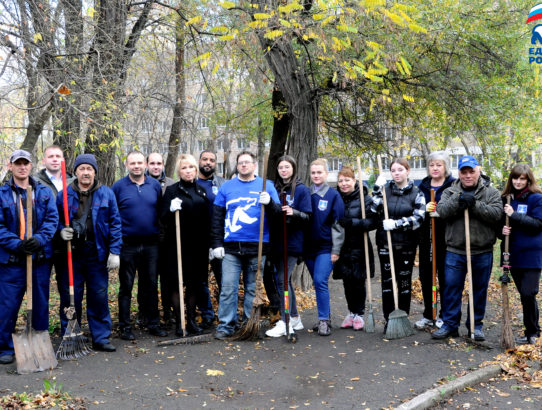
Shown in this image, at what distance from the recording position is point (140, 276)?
257 inches

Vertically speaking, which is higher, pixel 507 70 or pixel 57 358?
pixel 507 70

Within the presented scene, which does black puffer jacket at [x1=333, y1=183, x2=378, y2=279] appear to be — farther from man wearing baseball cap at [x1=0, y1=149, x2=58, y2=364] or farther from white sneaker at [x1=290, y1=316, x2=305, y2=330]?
man wearing baseball cap at [x1=0, y1=149, x2=58, y2=364]

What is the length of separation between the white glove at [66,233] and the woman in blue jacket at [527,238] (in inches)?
190

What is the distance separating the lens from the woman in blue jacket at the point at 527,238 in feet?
19.5

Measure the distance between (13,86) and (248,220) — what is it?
4.91m

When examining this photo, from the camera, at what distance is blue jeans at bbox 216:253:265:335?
20.8 feet

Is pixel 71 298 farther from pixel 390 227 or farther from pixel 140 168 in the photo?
pixel 390 227

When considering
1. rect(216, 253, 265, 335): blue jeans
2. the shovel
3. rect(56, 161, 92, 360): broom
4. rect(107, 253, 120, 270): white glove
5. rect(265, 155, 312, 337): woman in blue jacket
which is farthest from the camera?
rect(265, 155, 312, 337): woman in blue jacket

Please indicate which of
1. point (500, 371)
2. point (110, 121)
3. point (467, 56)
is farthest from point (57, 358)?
point (467, 56)

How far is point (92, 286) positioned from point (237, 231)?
5.77 ft

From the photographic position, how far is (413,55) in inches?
387

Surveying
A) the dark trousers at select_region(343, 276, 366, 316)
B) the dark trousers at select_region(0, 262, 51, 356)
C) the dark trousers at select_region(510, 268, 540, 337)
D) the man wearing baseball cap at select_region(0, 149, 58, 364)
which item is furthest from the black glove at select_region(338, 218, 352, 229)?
the dark trousers at select_region(0, 262, 51, 356)

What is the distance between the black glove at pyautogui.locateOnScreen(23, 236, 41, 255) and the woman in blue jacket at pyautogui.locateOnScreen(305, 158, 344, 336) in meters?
3.12

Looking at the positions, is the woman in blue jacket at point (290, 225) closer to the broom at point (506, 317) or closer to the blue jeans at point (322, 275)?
the blue jeans at point (322, 275)
